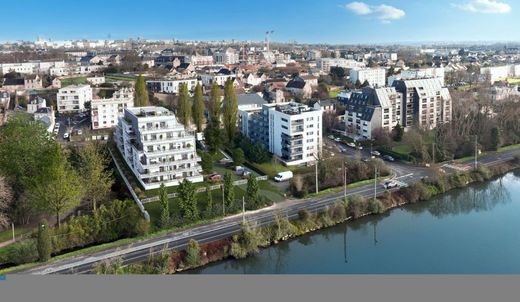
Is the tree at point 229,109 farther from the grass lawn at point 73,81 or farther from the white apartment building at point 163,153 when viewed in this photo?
the grass lawn at point 73,81

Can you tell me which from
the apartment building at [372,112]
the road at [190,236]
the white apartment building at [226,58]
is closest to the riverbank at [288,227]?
the road at [190,236]

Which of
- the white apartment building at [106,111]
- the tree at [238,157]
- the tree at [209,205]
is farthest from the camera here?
the white apartment building at [106,111]

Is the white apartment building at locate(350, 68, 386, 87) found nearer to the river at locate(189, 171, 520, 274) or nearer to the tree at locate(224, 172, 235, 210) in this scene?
the river at locate(189, 171, 520, 274)

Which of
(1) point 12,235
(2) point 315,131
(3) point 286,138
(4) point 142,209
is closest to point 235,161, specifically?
(3) point 286,138

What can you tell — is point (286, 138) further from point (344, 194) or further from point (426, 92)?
point (426, 92)

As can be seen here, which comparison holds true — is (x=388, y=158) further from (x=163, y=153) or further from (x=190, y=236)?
(x=190, y=236)

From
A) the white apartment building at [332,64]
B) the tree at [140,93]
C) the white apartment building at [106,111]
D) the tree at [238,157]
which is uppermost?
the white apartment building at [332,64]

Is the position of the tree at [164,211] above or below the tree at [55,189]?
below
